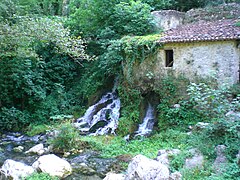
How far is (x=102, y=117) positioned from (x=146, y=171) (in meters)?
7.18

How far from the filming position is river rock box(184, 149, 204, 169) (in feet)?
24.8

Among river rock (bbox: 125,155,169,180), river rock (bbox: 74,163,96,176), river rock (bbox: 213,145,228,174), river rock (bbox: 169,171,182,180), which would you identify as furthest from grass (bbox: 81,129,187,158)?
river rock (bbox: 125,155,169,180)

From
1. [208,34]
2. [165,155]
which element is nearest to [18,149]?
[165,155]

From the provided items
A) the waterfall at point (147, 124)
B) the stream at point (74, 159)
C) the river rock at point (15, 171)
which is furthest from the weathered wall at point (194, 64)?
the river rock at point (15, 171)

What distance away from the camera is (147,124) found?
12.3m

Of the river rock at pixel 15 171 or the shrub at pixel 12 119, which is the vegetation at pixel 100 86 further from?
the river rock at pixel 15 171

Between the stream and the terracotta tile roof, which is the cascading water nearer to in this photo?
the stream

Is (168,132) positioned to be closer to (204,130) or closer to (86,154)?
(204,130)

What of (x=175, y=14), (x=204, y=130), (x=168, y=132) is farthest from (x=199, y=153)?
(x=175, y=14)

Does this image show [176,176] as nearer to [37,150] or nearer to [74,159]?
[74,159]

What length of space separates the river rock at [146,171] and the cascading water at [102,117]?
5744 mm

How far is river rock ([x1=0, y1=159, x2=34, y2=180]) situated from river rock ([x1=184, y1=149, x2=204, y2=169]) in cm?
460

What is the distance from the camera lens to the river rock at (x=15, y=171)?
784cm

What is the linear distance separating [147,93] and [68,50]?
18.5 feet
